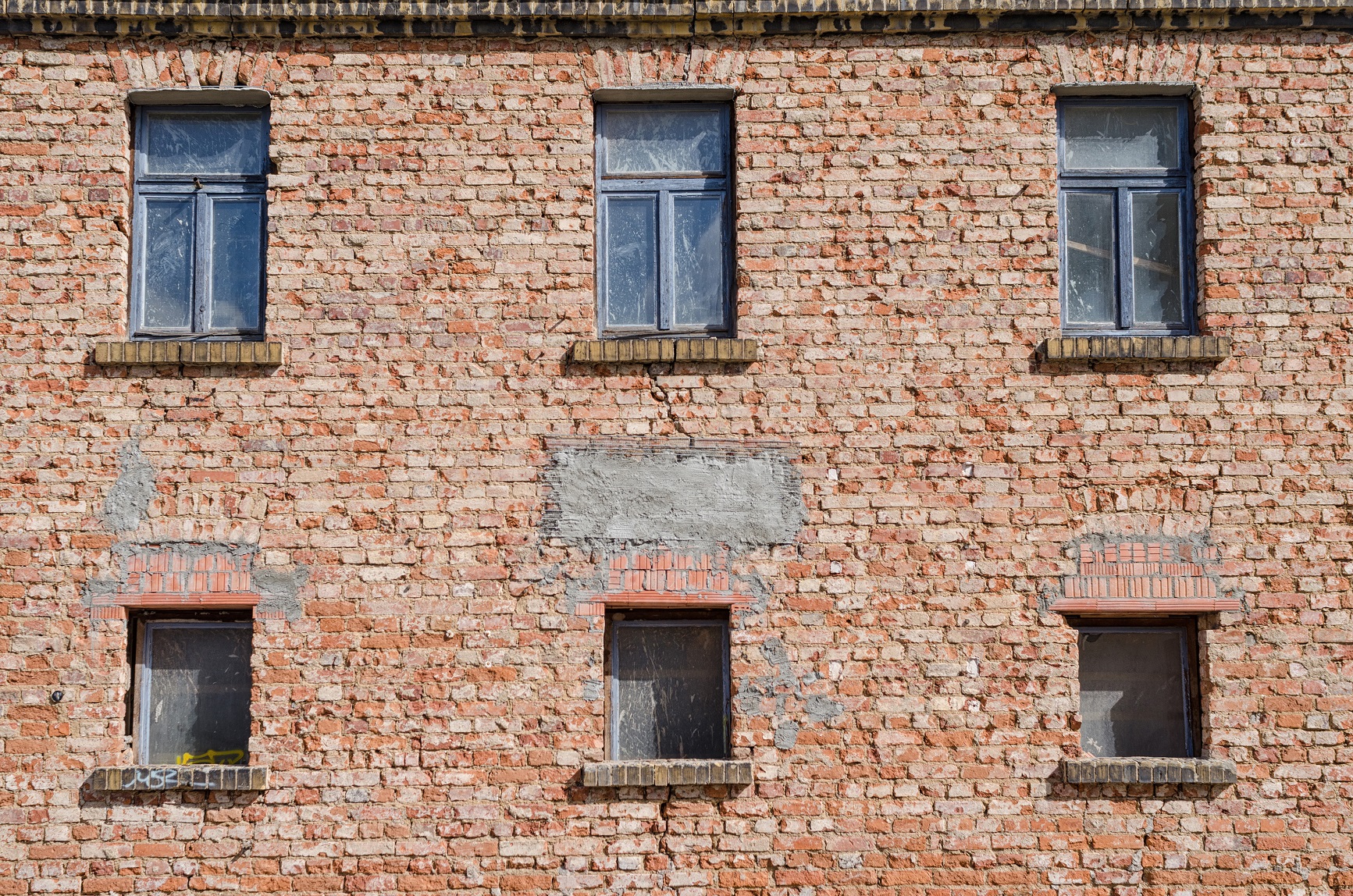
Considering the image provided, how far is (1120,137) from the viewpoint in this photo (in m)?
6.49

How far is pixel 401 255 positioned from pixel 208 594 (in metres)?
2.18

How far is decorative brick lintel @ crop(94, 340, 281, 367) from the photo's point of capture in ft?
19.8

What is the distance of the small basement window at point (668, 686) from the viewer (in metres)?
6.14

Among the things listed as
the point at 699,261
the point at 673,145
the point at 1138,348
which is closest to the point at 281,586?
the point at 699,261

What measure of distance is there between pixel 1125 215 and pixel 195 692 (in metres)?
6.10

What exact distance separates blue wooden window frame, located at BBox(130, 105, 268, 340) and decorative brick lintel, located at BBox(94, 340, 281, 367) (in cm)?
30

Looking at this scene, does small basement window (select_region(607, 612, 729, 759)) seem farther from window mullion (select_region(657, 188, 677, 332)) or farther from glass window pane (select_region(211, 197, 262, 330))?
glass window pane (select_region(211, 197, 262, 330))

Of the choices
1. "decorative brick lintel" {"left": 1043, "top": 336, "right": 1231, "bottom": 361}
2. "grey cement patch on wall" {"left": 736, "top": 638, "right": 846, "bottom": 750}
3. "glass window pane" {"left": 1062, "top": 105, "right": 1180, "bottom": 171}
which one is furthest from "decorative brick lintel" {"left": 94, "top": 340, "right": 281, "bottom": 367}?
"glass window pane" {"left": 1062, "top": 105, "right": 1180, "bottom": 171}

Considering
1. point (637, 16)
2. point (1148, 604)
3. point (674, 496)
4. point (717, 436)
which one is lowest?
point (1148, 604)

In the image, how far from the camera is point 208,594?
235 inches

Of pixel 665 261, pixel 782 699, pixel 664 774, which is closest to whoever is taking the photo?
pixel 664 774

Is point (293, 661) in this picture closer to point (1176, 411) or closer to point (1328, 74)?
point (1176, 411)

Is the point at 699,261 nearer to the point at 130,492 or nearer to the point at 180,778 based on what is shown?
the point at 130,492

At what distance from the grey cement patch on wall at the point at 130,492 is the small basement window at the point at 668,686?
2.70 m
